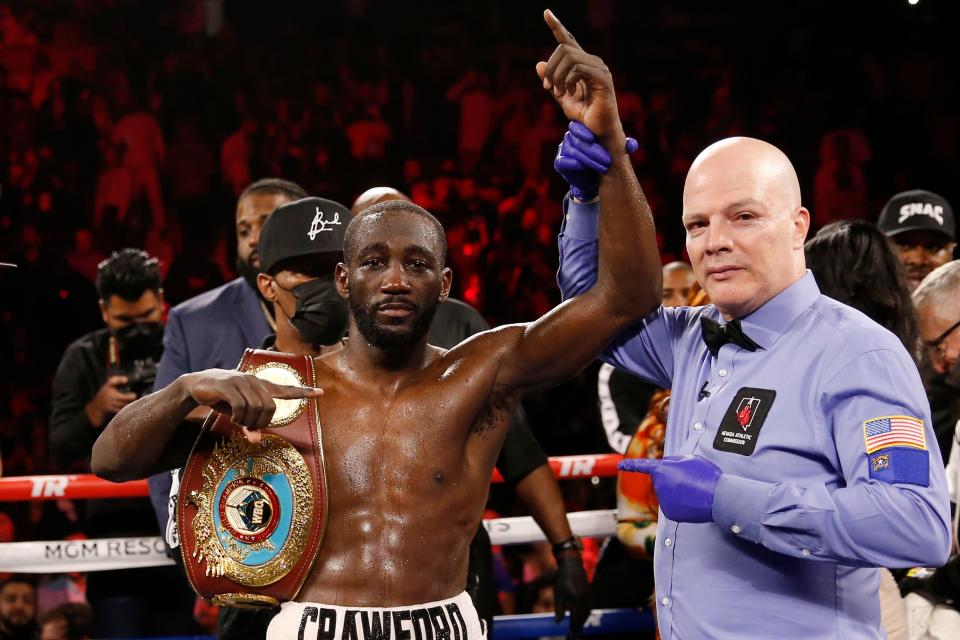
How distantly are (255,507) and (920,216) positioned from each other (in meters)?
2.34

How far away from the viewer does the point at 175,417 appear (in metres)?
1.60

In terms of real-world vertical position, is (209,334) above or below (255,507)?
above

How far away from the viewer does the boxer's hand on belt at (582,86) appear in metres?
1.55

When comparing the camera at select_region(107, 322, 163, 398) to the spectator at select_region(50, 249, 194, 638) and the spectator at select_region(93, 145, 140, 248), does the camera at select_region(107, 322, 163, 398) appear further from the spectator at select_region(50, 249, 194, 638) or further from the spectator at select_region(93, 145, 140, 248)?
the spectator at select_region(93, 145, 140, 248)

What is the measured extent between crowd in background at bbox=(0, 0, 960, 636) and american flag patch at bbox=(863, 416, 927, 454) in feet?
11.6

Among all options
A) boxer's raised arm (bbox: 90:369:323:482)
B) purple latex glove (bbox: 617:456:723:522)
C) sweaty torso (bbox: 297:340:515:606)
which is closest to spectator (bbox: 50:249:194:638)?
→ boxer's raised arm (bbox: 90:369:323:482)

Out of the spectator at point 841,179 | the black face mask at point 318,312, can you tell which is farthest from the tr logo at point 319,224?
the spectator at point 841,179

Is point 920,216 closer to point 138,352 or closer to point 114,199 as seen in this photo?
point 138,352

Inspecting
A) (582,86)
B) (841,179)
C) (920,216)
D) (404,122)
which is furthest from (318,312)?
(841,179)

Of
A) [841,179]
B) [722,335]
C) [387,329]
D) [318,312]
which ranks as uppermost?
[841,179]

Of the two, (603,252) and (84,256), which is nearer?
(603,252)

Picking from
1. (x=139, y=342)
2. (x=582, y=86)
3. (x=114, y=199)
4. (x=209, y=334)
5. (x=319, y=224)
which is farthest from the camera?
(x=114, y=199)

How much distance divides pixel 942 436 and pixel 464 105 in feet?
12.5

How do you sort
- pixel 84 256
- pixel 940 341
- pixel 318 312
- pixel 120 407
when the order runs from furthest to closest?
pixel 84 256
pixel 120 407
pixel 940 341
pixel 318 312
